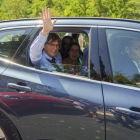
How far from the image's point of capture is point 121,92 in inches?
62.1

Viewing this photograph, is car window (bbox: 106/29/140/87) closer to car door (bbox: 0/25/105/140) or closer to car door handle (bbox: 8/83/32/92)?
car door (bbox: 0/25/105/140)

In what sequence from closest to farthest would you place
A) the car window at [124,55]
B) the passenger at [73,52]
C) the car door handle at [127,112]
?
the car door handle at [127,112], the car window at [124,55], the passenger at [73,52]

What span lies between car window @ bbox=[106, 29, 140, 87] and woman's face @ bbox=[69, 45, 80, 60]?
1011mm

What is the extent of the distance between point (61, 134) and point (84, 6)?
15509 mm

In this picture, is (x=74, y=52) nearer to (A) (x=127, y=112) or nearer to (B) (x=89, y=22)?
(B) (x=89, y=22)

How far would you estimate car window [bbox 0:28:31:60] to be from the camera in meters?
1.94

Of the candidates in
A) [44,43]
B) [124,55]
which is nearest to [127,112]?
[124,55]

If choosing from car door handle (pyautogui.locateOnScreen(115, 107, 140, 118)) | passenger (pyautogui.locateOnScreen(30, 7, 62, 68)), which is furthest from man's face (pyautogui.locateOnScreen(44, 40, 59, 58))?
car door handle (pyautogui.locateOnScreen(115, 107, 140, 118))

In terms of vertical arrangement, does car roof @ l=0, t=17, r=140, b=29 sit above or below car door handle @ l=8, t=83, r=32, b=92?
above

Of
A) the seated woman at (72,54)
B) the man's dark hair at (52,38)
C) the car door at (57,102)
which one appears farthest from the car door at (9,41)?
the seated woman at (72,54)

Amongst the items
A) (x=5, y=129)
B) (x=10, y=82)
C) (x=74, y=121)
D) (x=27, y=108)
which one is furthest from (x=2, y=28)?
(x=74, y=121)

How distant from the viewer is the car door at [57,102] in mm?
1583

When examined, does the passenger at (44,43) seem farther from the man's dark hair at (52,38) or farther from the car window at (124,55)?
the car window at (124,55)

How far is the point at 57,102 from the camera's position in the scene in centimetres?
165
